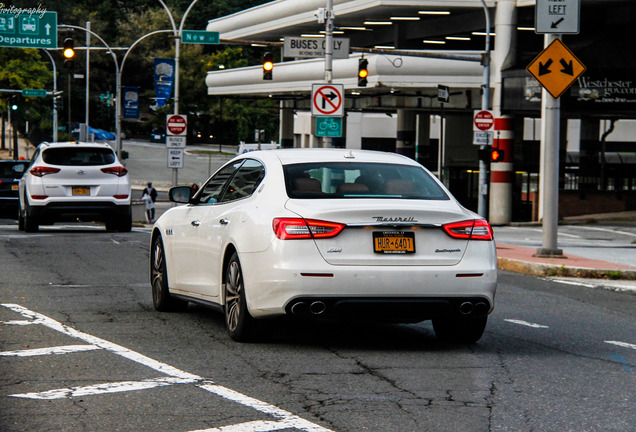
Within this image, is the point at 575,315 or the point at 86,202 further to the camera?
the point at 86,202

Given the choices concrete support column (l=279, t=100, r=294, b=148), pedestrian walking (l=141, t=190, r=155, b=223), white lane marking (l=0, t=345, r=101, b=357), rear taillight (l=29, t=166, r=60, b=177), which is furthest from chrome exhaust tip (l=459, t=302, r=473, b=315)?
concrete support column (l=279, t=100, r=294, b=148)

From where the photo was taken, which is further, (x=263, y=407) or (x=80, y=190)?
(x=80, y=190)

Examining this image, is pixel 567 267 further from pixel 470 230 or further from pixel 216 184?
pixel 470 230

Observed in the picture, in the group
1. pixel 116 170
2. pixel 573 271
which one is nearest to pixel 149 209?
pixel 116 170

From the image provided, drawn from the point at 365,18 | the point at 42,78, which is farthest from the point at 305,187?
the point at 42,78

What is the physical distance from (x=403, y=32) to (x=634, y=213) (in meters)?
13.5

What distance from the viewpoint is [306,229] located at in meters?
8.57

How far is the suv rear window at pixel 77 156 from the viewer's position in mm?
23438

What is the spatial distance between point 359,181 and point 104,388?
307 cm

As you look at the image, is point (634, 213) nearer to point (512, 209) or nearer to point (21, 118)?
point (512, 209)

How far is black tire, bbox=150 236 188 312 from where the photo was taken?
11.2 meters

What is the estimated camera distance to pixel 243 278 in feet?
29.3

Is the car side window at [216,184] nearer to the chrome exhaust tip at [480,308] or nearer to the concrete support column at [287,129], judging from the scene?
the chrome exhaust tip at [480,308]

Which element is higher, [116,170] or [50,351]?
[116,170]
